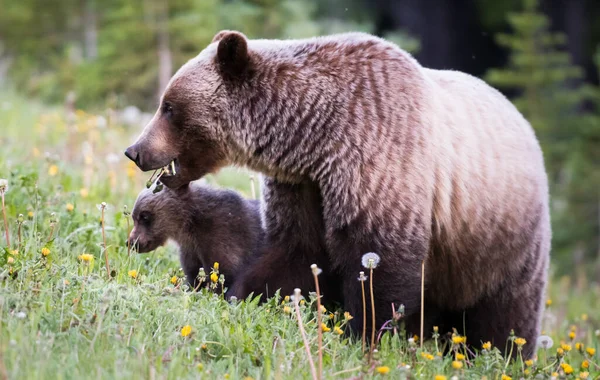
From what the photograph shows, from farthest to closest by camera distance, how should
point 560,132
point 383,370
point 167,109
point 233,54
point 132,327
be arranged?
1. point 560,132
2. point 167,109
3. point 233,54
4. point 132,327
5. point 383,370

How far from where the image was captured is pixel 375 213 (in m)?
4.58

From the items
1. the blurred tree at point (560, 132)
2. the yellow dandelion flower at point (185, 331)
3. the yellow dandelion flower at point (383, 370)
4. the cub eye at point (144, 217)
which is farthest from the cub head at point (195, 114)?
the blurred tree at point (560, 132)

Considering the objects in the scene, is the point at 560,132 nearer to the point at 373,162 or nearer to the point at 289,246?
the point at 289,246

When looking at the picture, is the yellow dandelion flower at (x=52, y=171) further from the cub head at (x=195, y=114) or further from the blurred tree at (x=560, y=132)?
the blurred tree at (x=560, y=132)

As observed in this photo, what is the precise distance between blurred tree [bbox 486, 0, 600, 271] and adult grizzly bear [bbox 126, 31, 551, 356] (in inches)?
363

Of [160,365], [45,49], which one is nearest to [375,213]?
[160,365]

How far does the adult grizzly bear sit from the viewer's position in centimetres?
465

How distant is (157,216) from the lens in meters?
6.11

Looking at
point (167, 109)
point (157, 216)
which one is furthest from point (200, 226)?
point (167, 109)

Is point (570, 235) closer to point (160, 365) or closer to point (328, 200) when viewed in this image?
point (328, 200)

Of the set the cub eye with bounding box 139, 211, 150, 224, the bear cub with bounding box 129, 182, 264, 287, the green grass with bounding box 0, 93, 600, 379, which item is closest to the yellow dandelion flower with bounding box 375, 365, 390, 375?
the green grass with bounding box 0, 93, 600, 379

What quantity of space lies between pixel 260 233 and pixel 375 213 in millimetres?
1617

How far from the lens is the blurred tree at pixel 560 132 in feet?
46.7

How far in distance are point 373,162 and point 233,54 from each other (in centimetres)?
108
